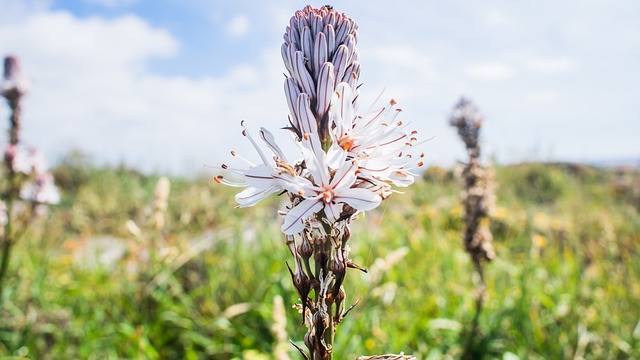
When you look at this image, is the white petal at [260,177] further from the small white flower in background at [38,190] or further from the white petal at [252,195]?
the small white flower in background at [38,190]

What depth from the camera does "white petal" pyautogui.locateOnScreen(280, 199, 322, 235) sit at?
1.30 metres

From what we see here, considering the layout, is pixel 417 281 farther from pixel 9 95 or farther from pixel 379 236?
pixel 9 95

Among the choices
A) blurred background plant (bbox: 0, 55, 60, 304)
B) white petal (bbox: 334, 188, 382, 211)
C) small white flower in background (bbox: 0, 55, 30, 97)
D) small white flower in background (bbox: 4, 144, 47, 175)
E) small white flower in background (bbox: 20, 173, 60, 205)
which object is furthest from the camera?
small white flower in background (bbox: 20, 173, 60, 205)

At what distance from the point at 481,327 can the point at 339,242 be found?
295 cm

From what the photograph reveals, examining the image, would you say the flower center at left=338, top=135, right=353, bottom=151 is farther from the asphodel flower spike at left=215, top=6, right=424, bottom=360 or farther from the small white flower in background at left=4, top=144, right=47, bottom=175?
the small white flower in background at left=4, top=144, right=47, bottom=175

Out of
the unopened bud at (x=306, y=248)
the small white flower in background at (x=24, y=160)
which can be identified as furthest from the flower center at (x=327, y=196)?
the small white flower in background at (x=24, y=160)

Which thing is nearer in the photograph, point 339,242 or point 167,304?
point 339,242

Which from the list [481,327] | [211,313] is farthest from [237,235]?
[481,327]

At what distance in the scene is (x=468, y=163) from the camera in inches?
144

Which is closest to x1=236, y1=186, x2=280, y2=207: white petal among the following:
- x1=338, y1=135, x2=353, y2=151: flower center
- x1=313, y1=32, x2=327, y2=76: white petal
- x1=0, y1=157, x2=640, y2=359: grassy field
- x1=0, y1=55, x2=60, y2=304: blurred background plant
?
x1=338, y1=135, x2=353, y2=151: flower center

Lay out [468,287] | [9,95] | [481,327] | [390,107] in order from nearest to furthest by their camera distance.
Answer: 1. [390,107]
2. [481,327]
3. [9,95]
4. [468,287]

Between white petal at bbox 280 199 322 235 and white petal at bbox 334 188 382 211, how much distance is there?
64 millimetres

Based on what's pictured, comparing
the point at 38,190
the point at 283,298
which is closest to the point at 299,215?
the point at 283,298

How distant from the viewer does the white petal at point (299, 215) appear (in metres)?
1.30
